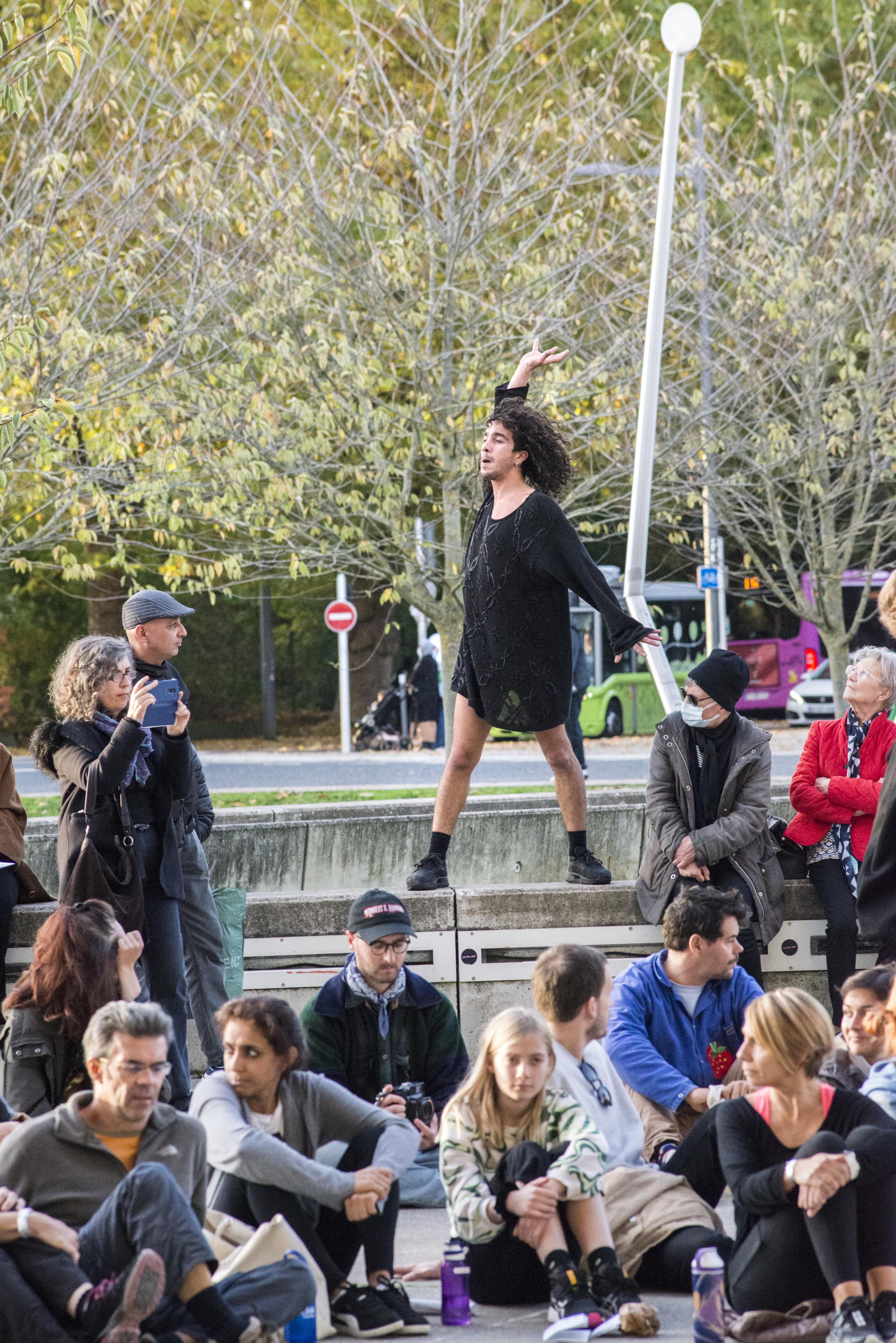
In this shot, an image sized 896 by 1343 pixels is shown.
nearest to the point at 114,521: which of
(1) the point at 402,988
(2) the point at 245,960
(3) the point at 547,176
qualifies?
(3) the point at 547,176

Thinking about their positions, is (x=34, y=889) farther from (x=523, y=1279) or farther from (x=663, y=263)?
(x=663, y=263)

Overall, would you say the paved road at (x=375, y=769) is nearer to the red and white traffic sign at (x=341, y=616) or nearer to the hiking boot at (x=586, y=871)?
the red and white traffic sign at (x=341, y=616)

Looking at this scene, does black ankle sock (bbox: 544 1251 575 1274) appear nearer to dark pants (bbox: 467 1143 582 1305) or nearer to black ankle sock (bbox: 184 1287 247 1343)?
dark pants (bbox: 467 1143 582 1305)

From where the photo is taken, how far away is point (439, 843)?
7.01 m

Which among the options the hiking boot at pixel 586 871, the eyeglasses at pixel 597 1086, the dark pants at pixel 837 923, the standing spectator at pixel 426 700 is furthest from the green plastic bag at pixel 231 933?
the standing spectator at pixel 426 700

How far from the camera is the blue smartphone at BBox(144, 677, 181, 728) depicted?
20.3ft

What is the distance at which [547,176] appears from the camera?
13992 mm

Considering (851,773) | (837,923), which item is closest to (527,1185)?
(837,923)

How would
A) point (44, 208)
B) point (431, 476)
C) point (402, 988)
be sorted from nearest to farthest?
point (402, 988) < point (44, 208) < point (431, 476)

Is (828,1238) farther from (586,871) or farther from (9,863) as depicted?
(9,863)

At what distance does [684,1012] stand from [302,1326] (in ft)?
6.57

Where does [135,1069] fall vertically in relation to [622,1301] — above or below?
above

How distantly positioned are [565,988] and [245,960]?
7.82 feet

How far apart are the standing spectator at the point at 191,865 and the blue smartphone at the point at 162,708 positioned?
0.27 m
